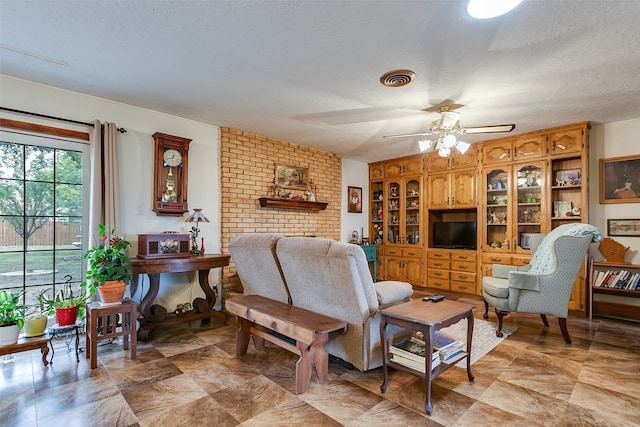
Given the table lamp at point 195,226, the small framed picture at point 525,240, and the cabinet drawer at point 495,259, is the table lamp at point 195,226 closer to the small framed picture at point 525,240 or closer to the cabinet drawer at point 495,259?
the cabinet drawer at point 495,259

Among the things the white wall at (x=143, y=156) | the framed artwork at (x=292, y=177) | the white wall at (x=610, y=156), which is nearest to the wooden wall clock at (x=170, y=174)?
the white wall at (x=143, y=156)

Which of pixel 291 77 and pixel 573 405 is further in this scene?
pixel 291 77

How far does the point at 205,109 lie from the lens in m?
3.74

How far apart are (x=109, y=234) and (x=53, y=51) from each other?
5.46ft

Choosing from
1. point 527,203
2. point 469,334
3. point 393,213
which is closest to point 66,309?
point 469,334

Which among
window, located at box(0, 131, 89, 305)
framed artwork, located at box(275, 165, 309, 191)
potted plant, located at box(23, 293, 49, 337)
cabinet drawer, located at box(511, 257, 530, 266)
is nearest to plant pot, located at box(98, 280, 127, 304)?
potted plant, located at box(23, 293, 49, 337)

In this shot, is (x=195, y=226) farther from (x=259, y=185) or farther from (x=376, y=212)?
(x=376, y=212)

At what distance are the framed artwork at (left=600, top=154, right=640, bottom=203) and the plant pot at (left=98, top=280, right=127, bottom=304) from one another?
576cm

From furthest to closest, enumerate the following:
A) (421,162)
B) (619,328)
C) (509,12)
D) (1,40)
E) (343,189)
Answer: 1. (343,189)
2. (421,162)
3. (619,328)
4. (1,40)
5. (509,12)

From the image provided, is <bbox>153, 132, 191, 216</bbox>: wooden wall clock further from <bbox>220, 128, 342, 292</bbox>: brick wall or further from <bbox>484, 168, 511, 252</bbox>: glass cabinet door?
<bbox>484, 168, 511, 252</bbox>: glass cabinet door

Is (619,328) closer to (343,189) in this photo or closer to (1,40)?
(343,189)

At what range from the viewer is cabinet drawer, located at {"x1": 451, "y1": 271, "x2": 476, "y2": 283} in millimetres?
5063

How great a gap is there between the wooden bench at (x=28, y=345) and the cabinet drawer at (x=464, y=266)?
5.22 metres

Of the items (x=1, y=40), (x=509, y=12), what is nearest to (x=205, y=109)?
(x=1, y=40)
